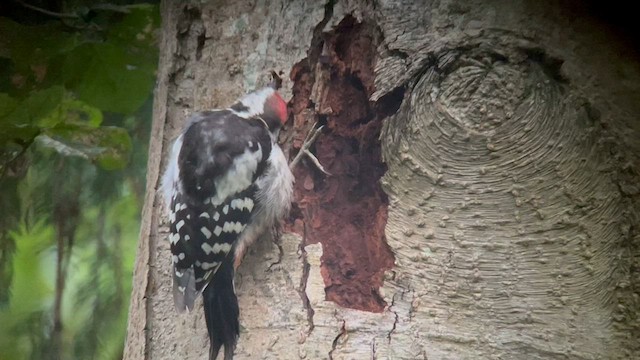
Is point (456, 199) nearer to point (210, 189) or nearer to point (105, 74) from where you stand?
point (210, 189)

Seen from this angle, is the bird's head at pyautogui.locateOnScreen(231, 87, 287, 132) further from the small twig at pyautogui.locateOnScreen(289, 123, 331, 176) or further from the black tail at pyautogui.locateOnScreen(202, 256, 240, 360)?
the black tail at pyautogui.locateOnScreen(202, 256, 240, 360)

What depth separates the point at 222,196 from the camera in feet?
2.66

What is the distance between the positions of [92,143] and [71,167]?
Answer: 0.12m

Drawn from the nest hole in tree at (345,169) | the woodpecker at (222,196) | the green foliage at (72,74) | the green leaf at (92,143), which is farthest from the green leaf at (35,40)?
the nest hole in tree at (345,169)

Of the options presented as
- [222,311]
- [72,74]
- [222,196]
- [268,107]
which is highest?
[72,74]

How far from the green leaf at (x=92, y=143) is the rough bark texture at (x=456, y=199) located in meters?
0.47

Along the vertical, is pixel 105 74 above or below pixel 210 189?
above

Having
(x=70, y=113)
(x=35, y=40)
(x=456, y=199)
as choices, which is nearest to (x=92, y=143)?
(x=70, y=113)

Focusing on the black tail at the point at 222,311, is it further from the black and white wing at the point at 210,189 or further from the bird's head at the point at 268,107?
the bird's head at the point at 268,107

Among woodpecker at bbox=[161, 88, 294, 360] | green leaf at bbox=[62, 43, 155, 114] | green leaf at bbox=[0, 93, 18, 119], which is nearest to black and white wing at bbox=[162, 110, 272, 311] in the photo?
woodpecker at bbox=[161, 88, 294, 360]

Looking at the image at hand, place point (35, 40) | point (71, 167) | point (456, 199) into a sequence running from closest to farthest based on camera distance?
point (456, 199) < point (35, 40) < point (71, 167)

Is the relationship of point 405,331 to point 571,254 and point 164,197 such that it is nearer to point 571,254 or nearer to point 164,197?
point 571,254

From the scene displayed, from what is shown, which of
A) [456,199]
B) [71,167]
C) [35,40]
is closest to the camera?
[456,199]

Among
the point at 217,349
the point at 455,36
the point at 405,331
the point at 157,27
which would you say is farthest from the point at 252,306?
the point at 157,27
